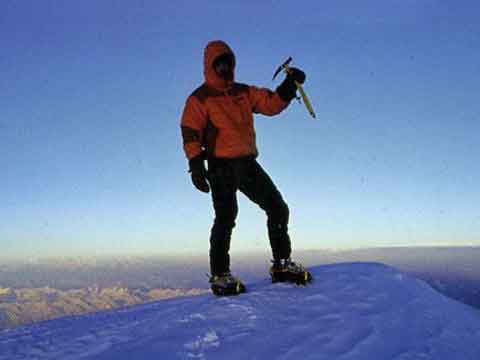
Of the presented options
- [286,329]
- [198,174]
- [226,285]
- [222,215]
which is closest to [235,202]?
[222,215]

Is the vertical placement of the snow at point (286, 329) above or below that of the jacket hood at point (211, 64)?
below

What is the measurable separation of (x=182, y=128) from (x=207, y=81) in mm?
723

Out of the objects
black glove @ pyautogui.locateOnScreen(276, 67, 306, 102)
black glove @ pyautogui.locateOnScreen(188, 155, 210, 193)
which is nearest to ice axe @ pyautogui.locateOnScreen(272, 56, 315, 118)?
black glove @ pyautogui.locateOnScreen(276, 67, 306, 102)

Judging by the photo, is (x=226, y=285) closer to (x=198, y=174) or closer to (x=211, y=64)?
(x=198, y=174)

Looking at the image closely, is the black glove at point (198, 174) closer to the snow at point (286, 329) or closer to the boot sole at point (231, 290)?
the boot sole at point (231, 290)

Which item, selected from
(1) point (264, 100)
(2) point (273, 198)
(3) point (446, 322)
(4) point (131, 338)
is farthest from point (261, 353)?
(1) point (264, 100)

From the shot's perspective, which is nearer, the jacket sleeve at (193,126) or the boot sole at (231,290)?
the boot sole at (231,290)

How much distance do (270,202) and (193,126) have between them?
1.38 meters

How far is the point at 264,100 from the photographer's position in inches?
200

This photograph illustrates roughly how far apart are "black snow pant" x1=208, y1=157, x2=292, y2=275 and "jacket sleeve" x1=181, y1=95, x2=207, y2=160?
0.90 feet

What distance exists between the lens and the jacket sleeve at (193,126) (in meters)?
4.66

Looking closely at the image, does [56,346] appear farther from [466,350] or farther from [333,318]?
[466,350]

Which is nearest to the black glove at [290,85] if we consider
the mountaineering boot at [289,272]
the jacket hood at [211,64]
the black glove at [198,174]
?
the jacket hood at [211,64]

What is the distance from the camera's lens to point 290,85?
16.4 ft
